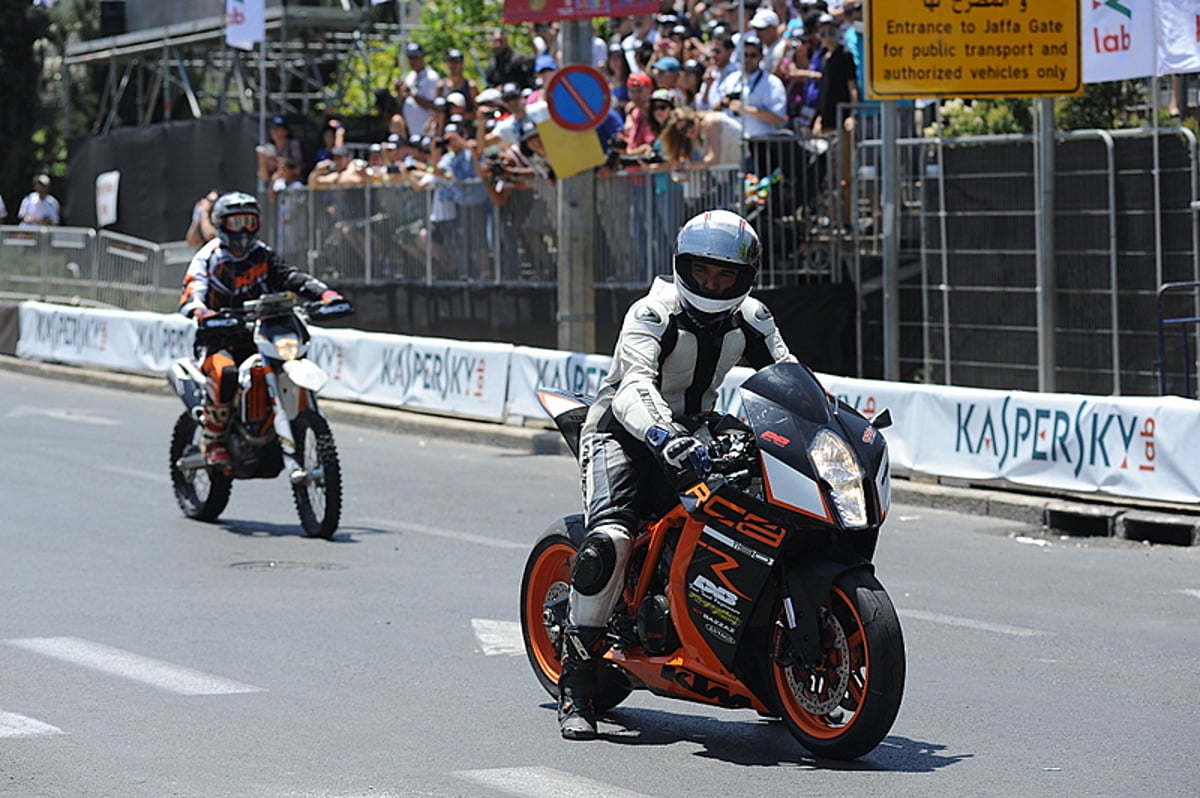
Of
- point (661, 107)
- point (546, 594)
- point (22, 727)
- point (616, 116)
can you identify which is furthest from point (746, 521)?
point (616, 116)

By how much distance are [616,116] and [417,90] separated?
18.1ft

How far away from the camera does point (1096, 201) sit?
17.3m

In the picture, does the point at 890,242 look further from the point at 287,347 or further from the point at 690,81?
the point at 287,347

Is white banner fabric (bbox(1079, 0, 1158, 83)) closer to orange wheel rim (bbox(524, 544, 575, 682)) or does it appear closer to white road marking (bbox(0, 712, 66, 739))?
orange wheel rim (bbox(524, 544, 575, 682))

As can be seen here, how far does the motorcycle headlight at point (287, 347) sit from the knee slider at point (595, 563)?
587cm

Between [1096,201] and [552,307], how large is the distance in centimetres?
612

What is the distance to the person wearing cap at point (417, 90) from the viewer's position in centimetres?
2495

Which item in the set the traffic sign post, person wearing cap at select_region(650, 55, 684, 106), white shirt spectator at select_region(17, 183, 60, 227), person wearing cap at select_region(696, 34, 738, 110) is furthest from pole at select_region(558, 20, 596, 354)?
white shirt spectator at select_region(17, 183, 60, 227)

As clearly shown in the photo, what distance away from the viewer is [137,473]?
1600 centimetres

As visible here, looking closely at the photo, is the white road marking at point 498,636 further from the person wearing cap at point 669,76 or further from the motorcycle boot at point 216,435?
the person wearing cap at point 669,76

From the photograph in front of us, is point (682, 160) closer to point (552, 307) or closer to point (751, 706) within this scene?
point (552, 307)

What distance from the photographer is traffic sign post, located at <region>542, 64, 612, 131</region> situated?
18.0m

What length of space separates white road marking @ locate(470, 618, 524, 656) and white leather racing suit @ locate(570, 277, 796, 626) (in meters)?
1.70

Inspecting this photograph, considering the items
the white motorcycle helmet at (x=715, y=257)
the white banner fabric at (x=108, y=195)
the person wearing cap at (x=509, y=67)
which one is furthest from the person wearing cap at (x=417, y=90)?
the white motorcycle helmet at (x=715, y=257)
